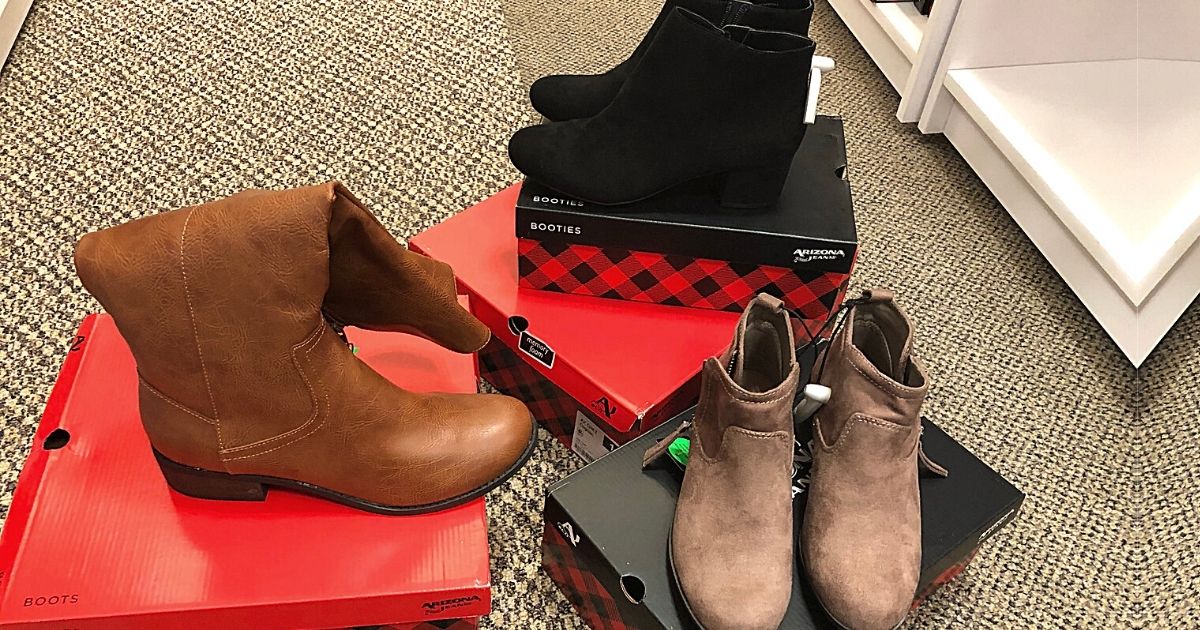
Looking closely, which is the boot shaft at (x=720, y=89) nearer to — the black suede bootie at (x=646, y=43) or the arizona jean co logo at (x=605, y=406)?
the black suede bootie at (x=646, y=43)

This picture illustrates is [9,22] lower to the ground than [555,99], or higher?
lower

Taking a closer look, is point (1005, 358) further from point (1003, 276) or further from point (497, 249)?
point (497, 249)

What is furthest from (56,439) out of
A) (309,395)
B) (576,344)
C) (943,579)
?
(943,579)

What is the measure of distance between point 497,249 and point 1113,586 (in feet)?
2.43

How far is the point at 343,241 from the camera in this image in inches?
25.7

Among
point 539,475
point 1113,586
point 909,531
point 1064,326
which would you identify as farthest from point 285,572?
point 1064,326

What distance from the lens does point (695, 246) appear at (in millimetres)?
886

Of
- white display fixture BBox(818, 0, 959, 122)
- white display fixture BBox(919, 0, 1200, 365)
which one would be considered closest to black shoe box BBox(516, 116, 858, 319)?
white display fixture BBox(919, 0, 1200, 365)

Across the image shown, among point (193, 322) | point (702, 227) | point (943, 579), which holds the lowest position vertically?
point (943, 579)

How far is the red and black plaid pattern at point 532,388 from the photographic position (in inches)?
36.9

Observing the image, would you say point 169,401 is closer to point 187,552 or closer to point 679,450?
point 187,552

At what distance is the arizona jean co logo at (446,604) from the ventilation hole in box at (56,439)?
33 cm

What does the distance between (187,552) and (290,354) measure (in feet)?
0.64

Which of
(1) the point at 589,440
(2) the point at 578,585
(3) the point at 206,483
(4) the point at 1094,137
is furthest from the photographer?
(4) the point at 1094,137
